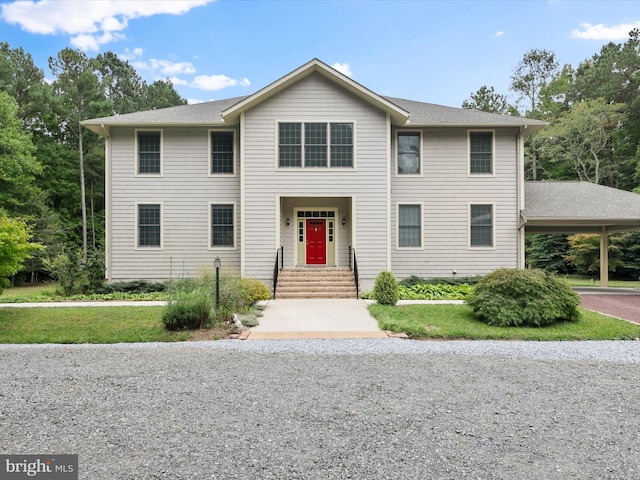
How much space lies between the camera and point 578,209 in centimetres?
1502

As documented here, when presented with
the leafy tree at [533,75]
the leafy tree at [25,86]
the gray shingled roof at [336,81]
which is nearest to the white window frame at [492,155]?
the gray shingled roof at [336,81]

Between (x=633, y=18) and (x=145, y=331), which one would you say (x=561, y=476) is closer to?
(x=145, y=331)

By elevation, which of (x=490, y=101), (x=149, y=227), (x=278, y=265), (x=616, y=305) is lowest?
(x=616, y=305)

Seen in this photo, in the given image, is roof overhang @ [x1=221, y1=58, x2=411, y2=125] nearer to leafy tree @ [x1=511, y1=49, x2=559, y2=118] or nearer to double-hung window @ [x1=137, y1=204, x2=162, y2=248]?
double-hung window @ [x1=137, y1=204, x2=162, y2=248]

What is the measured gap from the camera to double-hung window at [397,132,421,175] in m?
15.1

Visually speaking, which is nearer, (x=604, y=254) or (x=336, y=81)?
(x=336, y=81)

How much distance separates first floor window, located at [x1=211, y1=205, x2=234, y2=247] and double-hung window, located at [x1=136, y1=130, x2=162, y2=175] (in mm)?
2568

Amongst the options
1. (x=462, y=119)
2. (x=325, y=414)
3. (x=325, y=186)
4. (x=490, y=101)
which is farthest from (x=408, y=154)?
(x=490, y=101)

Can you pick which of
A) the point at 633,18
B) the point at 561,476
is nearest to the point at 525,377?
the point at 561,476

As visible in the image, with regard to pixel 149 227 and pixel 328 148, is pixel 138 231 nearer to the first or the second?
pixel 149 227

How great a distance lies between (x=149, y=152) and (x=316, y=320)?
980 cm

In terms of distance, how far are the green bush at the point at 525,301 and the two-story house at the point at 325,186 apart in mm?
5054

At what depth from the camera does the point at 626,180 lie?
29.0 metres

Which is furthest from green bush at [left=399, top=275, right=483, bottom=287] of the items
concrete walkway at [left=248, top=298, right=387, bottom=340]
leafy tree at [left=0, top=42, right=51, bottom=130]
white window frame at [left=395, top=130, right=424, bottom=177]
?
leafy tree at [left=0, top=42, right=51, bottom=130]
